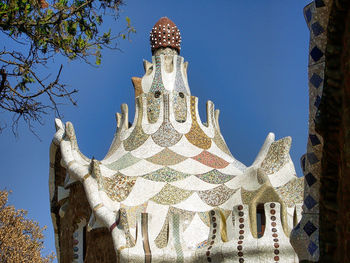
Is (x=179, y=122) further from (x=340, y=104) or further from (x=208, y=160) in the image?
(x=340, y=104)

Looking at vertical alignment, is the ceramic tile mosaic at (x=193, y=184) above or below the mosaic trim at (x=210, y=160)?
below

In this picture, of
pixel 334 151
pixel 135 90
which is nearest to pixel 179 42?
pixel 135 90

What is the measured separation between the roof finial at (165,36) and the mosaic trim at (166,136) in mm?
1881

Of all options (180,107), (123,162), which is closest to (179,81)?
(180,107)

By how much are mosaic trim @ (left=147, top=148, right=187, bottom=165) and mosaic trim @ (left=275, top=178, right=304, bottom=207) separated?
1.62 m

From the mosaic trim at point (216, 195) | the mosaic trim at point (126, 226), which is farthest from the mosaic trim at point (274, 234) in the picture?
the mosaic trim at point (126, 226)

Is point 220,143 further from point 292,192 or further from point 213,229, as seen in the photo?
point 213,229

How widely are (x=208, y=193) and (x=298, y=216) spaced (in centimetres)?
166

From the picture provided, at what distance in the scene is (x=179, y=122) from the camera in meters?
10.6

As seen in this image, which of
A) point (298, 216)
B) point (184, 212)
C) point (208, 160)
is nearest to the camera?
point (298, 216)

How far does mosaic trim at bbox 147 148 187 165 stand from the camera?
977 cm

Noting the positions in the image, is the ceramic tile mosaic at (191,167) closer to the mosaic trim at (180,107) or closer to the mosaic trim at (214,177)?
the mosaic trim at (214,177)

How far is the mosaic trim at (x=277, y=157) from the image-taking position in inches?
369

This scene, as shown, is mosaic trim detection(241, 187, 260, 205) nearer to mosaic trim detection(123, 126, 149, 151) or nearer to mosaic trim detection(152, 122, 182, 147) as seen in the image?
mosaic trim detection(152, 122, 182, 147)
